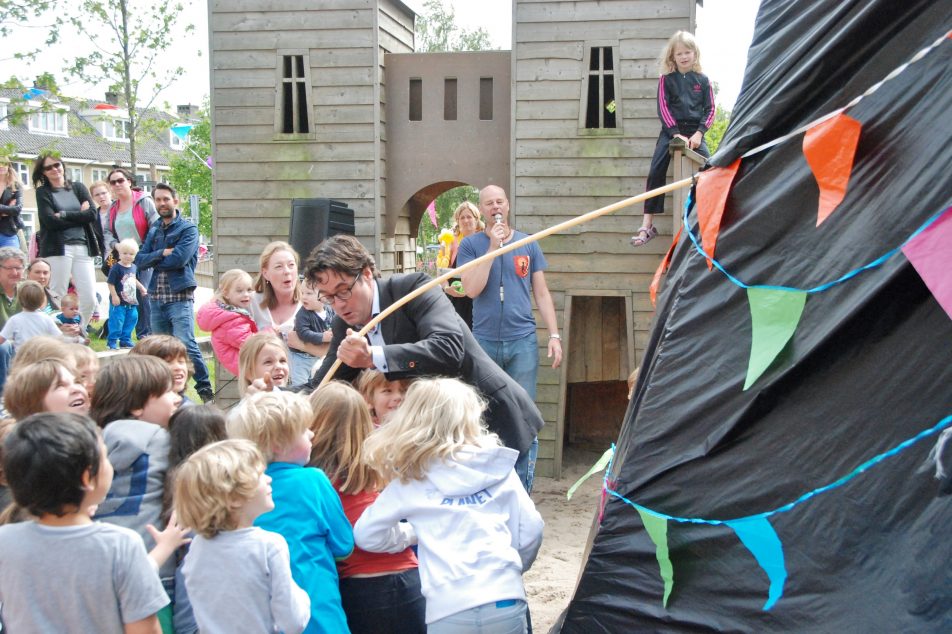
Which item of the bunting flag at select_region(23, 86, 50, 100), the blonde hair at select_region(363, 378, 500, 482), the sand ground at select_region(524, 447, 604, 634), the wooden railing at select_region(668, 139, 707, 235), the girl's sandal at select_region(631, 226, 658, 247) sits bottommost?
the sand ground at select_region(524, 447, 604, 634)

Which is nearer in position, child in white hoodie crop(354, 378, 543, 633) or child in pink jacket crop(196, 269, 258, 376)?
child in white hoodie crop(354, 378, 543, 633)

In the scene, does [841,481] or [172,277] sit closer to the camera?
[841,481]

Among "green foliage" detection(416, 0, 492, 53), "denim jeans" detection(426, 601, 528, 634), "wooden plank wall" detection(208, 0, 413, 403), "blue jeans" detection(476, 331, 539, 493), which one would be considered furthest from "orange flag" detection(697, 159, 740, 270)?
"green foliage" detection(416, 0, 492, 53)

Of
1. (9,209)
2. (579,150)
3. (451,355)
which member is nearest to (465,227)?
(579,150)

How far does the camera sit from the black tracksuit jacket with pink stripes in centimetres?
704

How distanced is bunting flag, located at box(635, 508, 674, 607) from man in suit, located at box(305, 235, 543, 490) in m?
0.66

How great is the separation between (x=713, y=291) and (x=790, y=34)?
864 millimetres

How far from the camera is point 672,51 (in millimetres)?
6949

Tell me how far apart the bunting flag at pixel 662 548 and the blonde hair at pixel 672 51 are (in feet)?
16.0

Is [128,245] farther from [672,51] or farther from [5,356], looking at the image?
[672,51]

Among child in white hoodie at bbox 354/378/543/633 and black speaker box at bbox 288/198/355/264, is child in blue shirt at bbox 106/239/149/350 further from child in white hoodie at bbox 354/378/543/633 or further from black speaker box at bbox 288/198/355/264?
child in white hoodie at bbox 354/378/543/633

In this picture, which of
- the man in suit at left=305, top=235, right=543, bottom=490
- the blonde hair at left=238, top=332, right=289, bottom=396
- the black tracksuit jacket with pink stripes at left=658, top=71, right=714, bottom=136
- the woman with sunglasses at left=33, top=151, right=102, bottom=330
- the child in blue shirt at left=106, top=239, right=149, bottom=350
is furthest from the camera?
the child in blue shirt at left=106, top=239, right=149, bottom=350

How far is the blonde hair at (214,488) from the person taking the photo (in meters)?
2.39

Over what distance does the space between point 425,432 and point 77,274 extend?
6.81 meters
